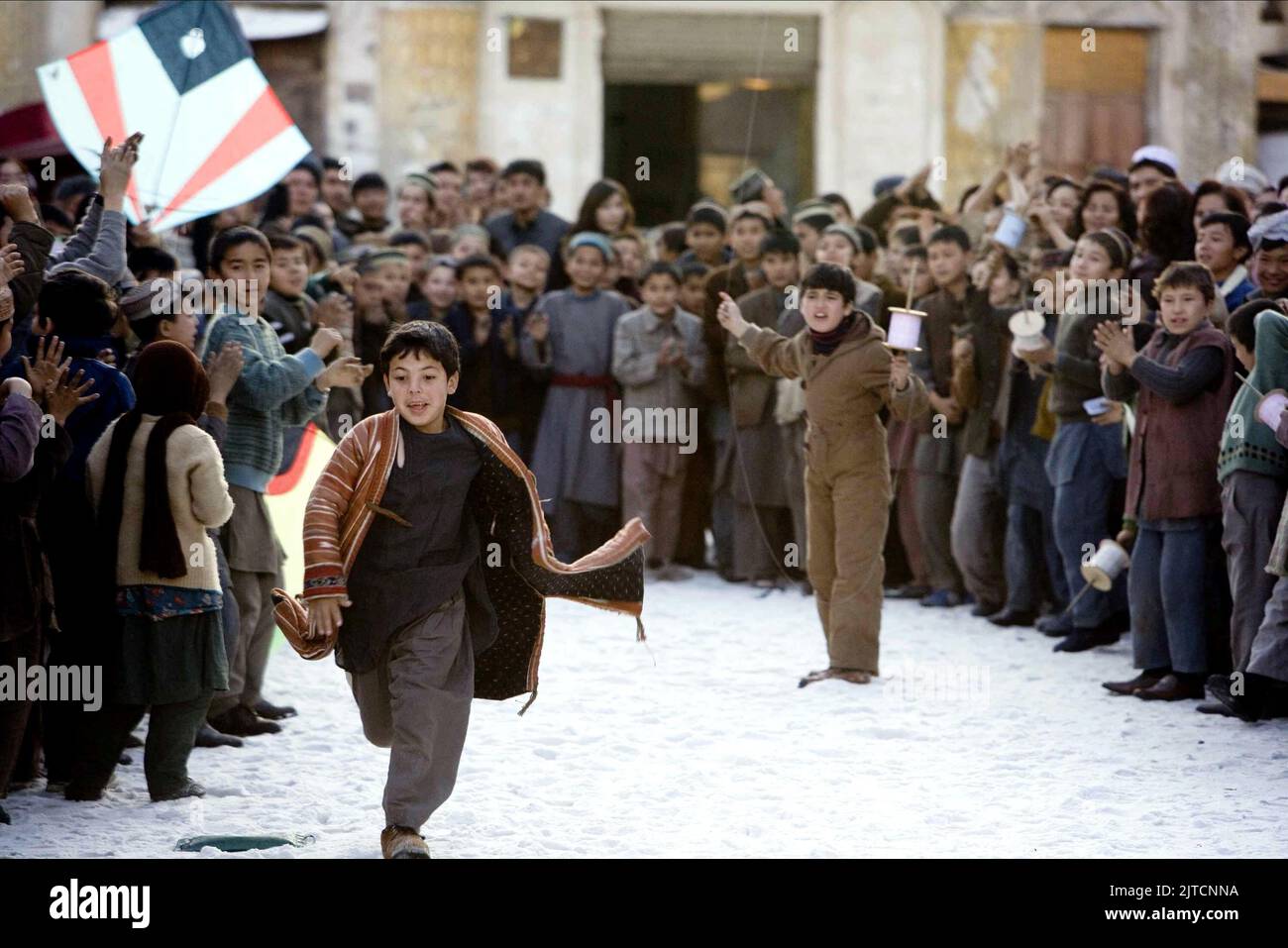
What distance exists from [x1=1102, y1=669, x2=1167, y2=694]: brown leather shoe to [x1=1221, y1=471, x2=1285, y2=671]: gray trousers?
0.58 meters

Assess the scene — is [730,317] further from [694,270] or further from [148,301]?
[694,270]

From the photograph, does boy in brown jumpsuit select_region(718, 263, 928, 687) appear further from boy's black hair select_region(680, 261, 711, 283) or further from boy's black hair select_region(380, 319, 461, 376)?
boy's black hair select_region(680, 261, 711, 283)

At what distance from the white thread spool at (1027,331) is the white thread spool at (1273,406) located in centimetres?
205

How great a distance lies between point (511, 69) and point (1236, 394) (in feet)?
39.7

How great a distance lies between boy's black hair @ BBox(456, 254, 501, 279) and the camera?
11.5m

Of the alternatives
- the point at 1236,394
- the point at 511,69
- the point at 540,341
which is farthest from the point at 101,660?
the point at 511,69

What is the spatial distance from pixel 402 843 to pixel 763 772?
1.70m

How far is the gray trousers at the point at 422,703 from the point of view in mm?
5422

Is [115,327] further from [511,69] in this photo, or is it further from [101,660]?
[511,69]

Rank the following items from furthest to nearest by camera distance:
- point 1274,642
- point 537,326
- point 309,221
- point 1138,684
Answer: point 309,221 → point 537,326 → point 1138,684 → point 1274,642

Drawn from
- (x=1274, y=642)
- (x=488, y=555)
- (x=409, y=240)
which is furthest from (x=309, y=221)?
(x=1274, y=642)

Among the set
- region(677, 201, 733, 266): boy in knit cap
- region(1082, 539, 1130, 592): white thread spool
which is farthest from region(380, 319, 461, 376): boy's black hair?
region(677, 201, 733, 266): boy in knit cap

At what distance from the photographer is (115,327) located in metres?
7.09

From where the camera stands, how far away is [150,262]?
751cm
